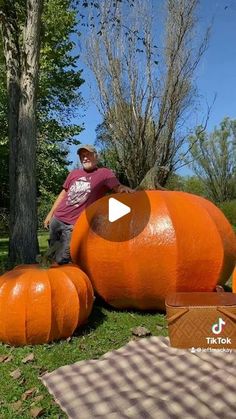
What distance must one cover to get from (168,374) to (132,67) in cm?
1209

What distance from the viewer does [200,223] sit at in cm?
444

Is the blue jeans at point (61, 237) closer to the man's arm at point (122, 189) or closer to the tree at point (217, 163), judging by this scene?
the man's arm at point (122, 189)

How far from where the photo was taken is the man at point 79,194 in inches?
201

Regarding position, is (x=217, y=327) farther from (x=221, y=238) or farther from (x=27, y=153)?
(x=27, y=153)

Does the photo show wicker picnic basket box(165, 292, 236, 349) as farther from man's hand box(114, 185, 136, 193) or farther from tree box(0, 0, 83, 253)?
tree box(0, 0, 83, 253)

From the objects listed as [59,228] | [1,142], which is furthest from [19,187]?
[1,142]

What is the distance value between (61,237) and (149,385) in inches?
95.8

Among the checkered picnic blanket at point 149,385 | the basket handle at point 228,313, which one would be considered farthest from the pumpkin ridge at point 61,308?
the basket handle at point 228,313

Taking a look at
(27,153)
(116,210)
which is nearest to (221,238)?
(116,210)

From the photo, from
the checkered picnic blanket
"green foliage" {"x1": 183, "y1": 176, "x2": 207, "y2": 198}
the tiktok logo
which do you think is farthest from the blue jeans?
"green foliage" {"x1": 183, "y1": 176, "x2": 207, "y2": 198}

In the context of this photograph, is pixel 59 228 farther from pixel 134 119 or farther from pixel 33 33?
pixel 134 119

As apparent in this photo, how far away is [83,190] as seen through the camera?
5.15 metres

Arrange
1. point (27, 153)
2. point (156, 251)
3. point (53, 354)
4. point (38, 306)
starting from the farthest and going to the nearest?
point (27, 153) < point (156, 251) < point (38, 306) < point (53, 354)

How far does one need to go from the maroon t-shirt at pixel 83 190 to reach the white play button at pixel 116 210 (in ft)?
1.68
